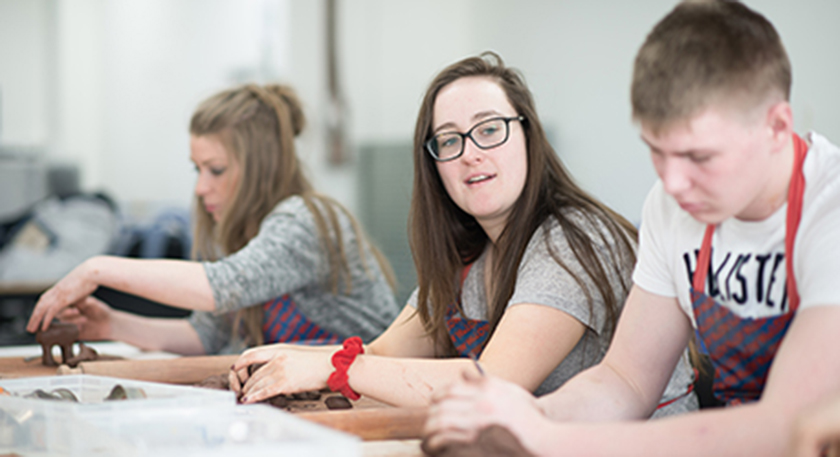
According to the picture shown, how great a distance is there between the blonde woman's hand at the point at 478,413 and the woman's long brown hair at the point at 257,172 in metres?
1.15

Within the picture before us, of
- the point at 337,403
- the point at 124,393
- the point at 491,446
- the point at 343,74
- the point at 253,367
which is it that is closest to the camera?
the point at 491,446

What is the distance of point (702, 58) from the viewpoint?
31.8 inches

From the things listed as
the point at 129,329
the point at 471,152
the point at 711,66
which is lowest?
the point at 129,329

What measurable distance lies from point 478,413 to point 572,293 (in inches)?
19.6

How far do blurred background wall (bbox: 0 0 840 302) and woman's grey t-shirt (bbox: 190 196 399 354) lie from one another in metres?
0.43

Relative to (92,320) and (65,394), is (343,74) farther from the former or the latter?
(65,394)

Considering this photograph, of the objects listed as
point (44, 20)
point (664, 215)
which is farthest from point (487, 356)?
point (44, 20)

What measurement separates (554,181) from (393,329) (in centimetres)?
47

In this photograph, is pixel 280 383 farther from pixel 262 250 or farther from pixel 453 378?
pixel 262 250

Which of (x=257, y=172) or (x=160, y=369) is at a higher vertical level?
(x=257, y=172)

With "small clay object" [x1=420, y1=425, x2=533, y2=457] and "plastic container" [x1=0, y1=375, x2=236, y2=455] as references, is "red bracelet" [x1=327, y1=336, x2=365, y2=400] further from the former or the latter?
"small clay object" [x1=420, y1=425, x2=533, y2=457]

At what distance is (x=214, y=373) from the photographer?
1.49 meters

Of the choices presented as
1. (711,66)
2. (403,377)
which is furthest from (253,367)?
(711,66)

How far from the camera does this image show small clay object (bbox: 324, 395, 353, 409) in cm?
120
